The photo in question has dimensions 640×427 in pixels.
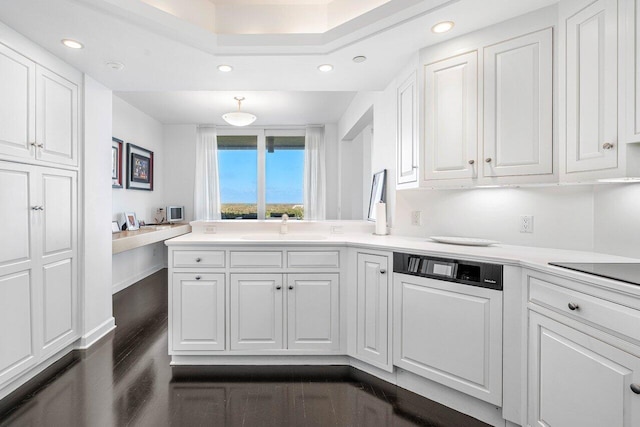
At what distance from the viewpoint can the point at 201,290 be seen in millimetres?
2125

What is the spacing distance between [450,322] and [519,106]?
128 centimetres

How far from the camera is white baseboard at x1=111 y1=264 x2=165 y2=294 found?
3.99 metres

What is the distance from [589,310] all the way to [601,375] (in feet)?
0.73

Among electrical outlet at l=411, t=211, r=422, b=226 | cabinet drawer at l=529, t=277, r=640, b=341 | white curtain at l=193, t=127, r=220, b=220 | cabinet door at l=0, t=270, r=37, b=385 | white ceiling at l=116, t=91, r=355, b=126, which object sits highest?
white ceiling at l=116, t=91, r=355, b=126

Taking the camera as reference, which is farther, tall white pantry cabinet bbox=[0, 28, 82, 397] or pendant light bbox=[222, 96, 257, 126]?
pendant light bbox=[222, 96, 257, 126]

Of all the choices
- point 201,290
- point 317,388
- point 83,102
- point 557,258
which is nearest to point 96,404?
point 201,290

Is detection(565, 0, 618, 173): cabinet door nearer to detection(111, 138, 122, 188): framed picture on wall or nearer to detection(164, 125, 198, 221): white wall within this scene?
detection(111, 138, 122, 188): framed picture on wall

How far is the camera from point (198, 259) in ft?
6.97

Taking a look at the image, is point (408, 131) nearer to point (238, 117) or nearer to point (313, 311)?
point (313, 311)

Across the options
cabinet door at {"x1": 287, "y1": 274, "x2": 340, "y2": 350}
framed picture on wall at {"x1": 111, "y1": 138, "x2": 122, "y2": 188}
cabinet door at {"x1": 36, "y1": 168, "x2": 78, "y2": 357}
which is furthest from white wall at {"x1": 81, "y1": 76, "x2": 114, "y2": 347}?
cabinet door at {"x1": 287, "y1": 274, "x2": 340, "y2": 350}

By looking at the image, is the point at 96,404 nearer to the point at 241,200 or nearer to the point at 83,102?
the point at 83,102

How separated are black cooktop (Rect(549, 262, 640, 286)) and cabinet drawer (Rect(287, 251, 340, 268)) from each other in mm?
1233

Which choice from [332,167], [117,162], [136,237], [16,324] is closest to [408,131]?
[16,324]

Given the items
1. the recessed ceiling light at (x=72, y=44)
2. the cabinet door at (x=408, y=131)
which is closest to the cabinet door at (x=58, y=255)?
the recessed ceiling light at (x=72, y=44)
